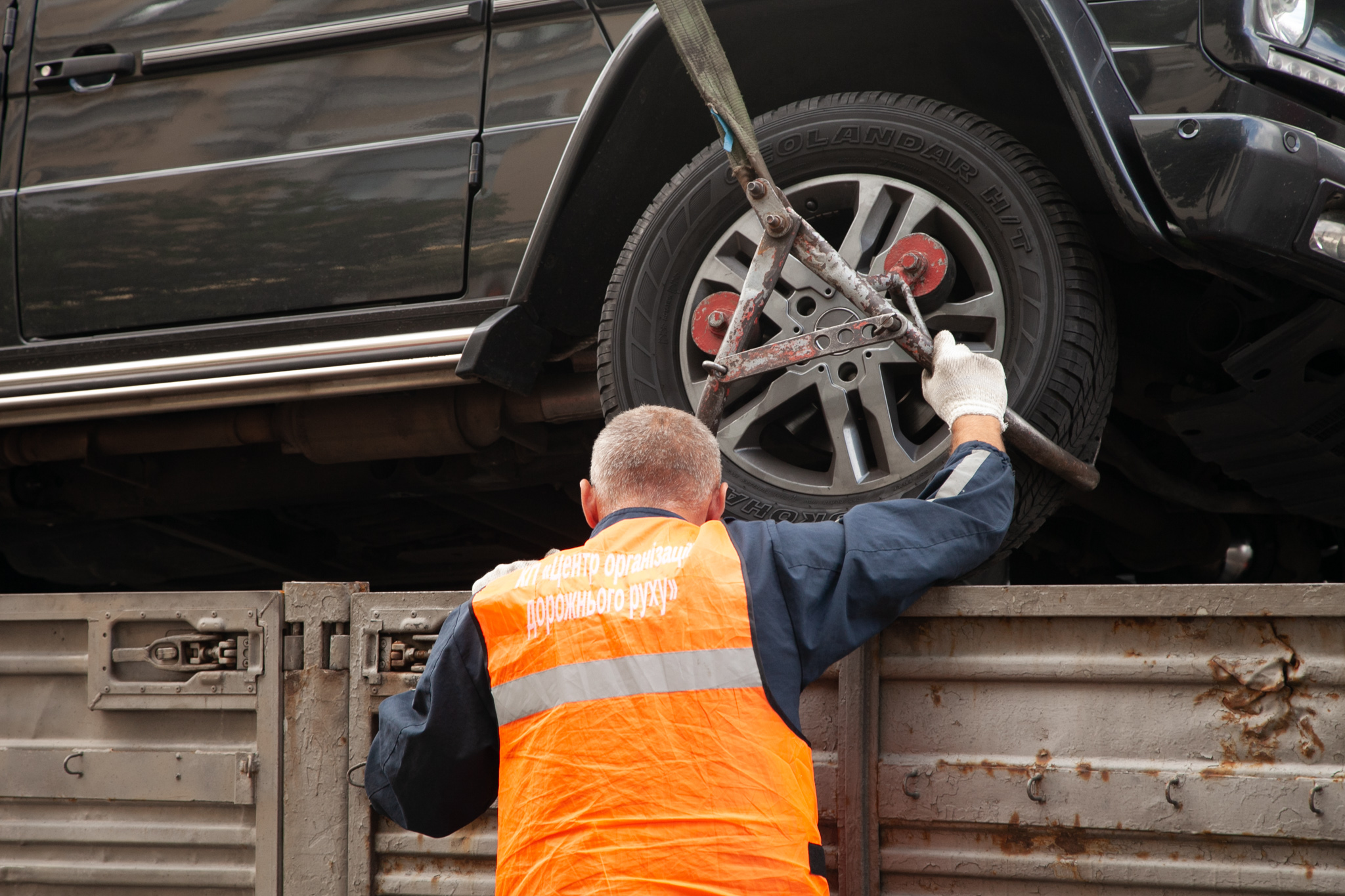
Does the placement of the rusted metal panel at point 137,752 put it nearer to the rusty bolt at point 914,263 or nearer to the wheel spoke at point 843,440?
the wheel spoke at point 843,440

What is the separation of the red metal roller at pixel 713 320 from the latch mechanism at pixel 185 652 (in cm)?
109

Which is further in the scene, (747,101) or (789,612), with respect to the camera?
(747,101)

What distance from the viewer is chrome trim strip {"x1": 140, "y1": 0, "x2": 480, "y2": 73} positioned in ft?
8.35

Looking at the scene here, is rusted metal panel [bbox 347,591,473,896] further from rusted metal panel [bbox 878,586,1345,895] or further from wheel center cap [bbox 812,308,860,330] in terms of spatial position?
wheel center cap [bbox 812,308,860,330]

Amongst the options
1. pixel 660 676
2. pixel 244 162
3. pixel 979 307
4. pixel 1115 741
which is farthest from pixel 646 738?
pixel 244 162

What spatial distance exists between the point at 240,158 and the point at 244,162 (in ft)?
0.06

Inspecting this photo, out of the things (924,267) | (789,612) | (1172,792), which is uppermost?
(924,267)

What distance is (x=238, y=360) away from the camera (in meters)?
2.59

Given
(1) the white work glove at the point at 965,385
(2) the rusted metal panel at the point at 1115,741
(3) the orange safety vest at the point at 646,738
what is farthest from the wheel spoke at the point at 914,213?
(3) the orange safety vest at the point at 646,738

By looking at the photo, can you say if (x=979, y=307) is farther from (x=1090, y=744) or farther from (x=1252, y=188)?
(x=1090, y=744)

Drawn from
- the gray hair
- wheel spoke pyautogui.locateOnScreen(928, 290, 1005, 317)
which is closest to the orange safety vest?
the gray hair

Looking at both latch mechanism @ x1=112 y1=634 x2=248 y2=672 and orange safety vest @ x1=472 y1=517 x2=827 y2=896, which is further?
latch mechanism @ x1=112 y1=634 x2=248 y2=672

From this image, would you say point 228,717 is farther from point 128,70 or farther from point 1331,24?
point 1331,24

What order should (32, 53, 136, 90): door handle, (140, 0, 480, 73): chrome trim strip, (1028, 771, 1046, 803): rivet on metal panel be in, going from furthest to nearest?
(32, 53, 136, 90): door handle → (140, 0, 480, 73): chrome trim strip → (1028, 771, 1046, 803): rivet on metal panel
